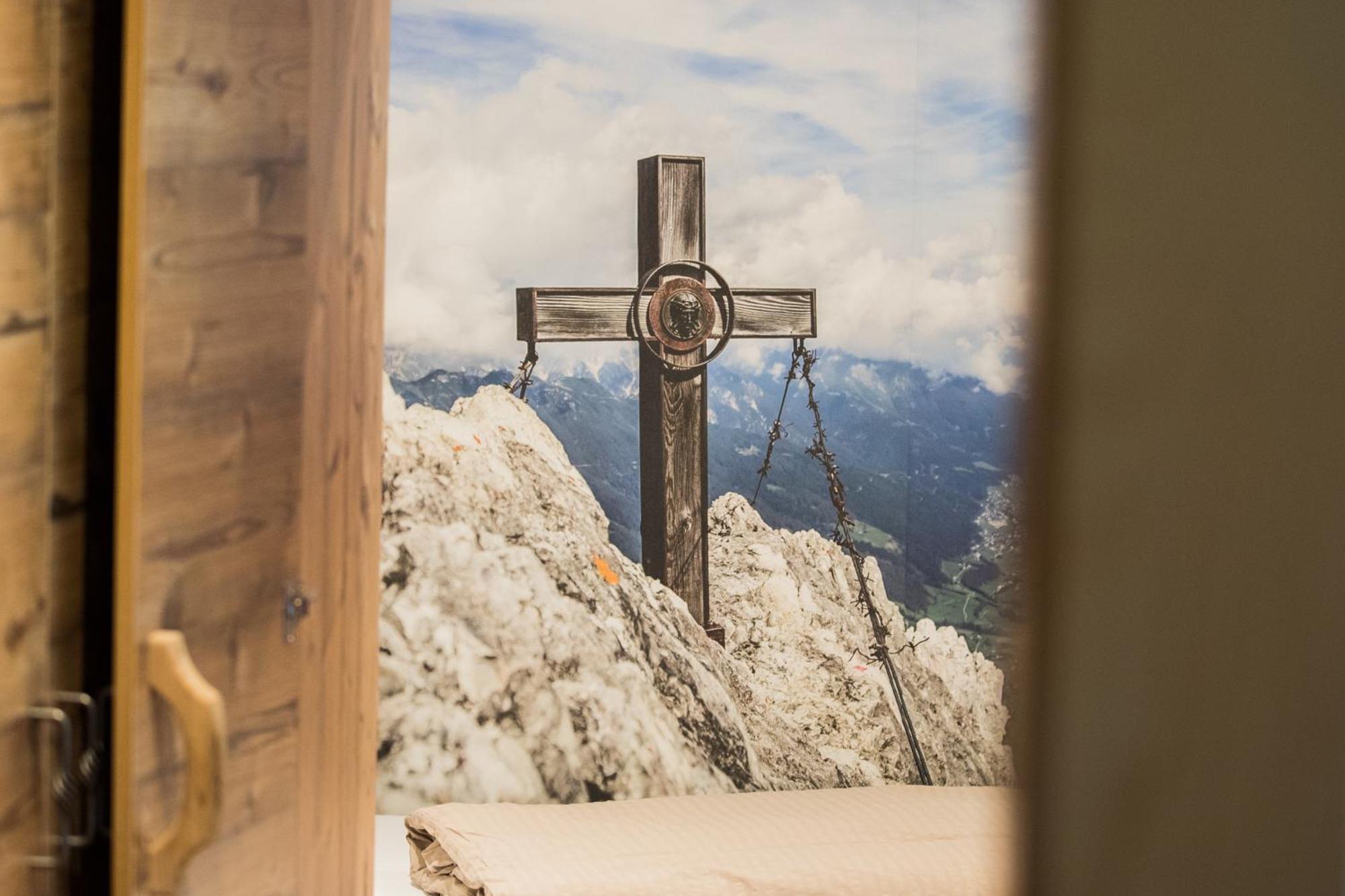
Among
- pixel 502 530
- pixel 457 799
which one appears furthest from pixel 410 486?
pixel 457 799

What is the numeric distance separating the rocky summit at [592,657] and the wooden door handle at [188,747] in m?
2.33

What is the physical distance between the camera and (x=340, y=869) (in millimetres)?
1230

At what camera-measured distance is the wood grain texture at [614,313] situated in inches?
130

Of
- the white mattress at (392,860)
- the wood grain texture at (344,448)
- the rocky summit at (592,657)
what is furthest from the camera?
the rocky summit at (592,657)

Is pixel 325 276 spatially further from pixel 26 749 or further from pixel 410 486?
pixel 410 486

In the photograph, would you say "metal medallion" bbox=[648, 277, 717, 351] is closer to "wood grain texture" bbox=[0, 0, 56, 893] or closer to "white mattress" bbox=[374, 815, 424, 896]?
"white mattress" bbox=[374, 815, 424, 896]

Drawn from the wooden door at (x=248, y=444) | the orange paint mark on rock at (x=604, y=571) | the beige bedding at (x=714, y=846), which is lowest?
the beige bedding at (x=714, y=846)

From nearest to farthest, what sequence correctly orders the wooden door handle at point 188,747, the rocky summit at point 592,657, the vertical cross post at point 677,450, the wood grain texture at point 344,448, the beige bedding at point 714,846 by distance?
the wooden door handle at point 188,747 → the wood grain texture at point 344,448 → the beige bedding at point 714,846 → the rocky summit at point 592,657 → the vertical cross post at point 677,450

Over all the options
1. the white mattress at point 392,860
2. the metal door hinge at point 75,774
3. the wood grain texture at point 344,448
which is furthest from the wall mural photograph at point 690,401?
the metal door hinge at point 75,774

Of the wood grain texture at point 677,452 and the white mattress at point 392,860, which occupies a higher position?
the wood grain texture at point 677,452

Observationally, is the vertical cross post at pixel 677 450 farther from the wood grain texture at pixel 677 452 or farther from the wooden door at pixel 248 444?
the wooden door at pixel 248 444

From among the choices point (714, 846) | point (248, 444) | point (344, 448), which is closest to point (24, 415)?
point (248, 444)

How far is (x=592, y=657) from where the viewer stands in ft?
10.9

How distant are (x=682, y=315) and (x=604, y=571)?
0.77 m
